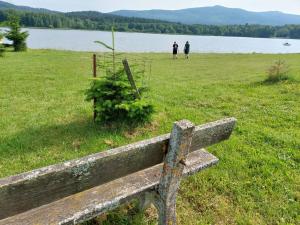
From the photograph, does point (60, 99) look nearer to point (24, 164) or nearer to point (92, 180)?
point (24, 164)

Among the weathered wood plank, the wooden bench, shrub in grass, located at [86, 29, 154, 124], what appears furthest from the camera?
shrub in grass, located at [86, 29, 154, 124]

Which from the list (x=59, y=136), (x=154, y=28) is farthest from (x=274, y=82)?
(x=154, y=28)

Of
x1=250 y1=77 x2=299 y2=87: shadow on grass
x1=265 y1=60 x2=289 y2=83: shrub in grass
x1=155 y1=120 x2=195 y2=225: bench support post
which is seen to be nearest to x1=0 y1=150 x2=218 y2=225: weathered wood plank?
x1=155 y1=120 x2=195 y2=225: bench support post

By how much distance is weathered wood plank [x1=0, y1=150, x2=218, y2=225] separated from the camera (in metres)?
2.04

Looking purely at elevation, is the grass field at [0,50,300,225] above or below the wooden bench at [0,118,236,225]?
below

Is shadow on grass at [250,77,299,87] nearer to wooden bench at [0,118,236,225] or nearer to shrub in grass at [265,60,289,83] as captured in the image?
shrub in grass at [265,60,289,83]

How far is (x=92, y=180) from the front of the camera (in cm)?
203

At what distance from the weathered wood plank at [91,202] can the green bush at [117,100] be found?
2554mm

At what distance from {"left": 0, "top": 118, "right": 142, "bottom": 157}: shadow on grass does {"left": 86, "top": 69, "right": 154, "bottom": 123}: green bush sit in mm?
188

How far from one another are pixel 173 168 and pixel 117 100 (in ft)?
10.7

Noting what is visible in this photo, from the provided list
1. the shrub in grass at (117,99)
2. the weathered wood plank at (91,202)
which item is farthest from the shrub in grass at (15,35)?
the weathered wood plank at (91,202)

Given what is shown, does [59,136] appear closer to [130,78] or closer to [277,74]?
[130,78]

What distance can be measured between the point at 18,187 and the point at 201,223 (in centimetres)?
216

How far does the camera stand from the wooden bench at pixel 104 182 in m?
1.75
